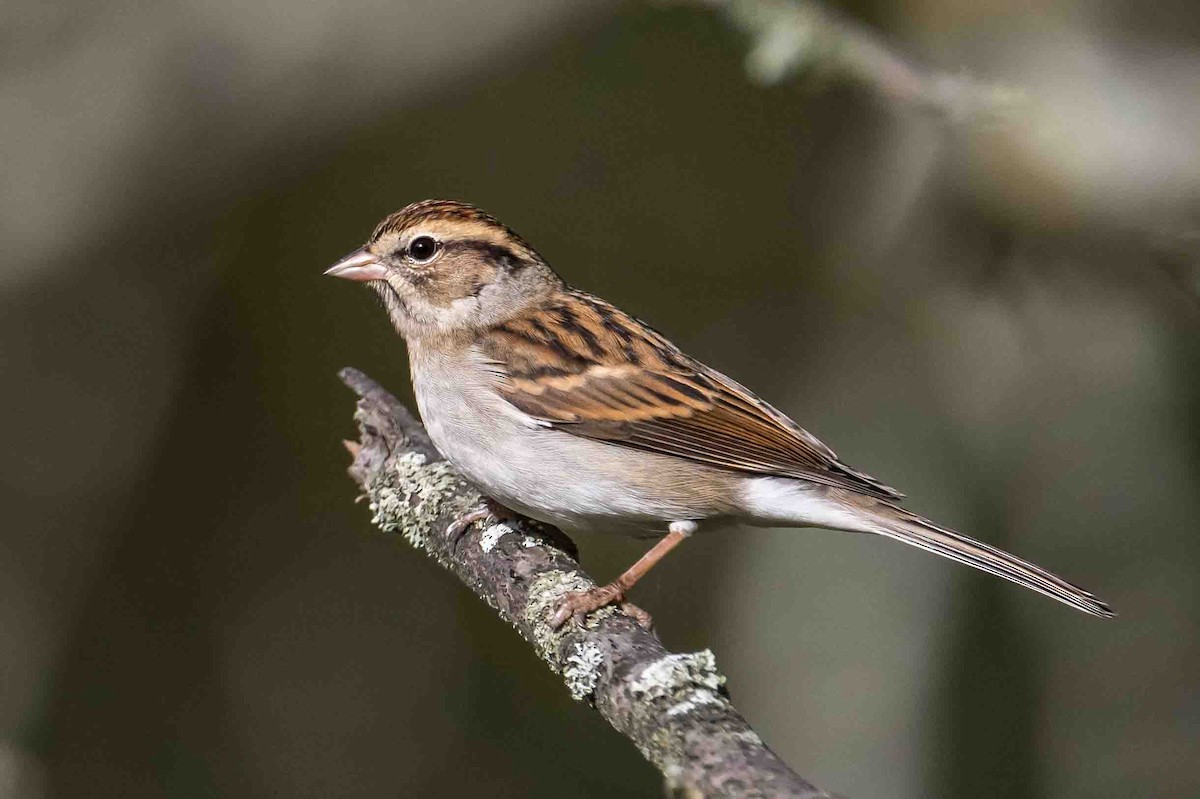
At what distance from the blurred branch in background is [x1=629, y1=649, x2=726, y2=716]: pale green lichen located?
2.65 meters

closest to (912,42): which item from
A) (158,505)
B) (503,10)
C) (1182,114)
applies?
(1182,114)

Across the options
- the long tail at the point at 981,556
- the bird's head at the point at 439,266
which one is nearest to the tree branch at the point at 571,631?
the bird's head at the point at 439,266

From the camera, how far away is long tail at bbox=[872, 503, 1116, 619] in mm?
3414

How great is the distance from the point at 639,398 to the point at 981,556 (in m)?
1.15

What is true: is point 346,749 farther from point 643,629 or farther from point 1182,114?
point 1182,114

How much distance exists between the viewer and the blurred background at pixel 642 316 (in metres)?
4.64

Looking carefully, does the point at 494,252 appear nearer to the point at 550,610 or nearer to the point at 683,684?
the point at 550,610

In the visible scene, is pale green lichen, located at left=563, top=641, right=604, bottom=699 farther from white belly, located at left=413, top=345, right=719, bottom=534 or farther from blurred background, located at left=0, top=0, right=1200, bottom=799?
blurred background, located at left=0, top=0, right=1200, bottom=799

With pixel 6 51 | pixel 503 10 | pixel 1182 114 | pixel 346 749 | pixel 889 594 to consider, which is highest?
pixel 1182 114

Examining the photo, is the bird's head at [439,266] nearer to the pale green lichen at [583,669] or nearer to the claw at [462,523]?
the claw at [462,523]

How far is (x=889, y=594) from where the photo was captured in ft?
15.5

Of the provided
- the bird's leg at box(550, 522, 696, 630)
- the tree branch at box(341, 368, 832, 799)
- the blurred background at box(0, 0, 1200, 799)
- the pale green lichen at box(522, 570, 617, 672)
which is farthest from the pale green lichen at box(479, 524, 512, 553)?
the blurred background at box(0, 0, 1200, 799)

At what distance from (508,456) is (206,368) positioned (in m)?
3.14

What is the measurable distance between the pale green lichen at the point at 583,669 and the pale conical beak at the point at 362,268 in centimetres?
168
